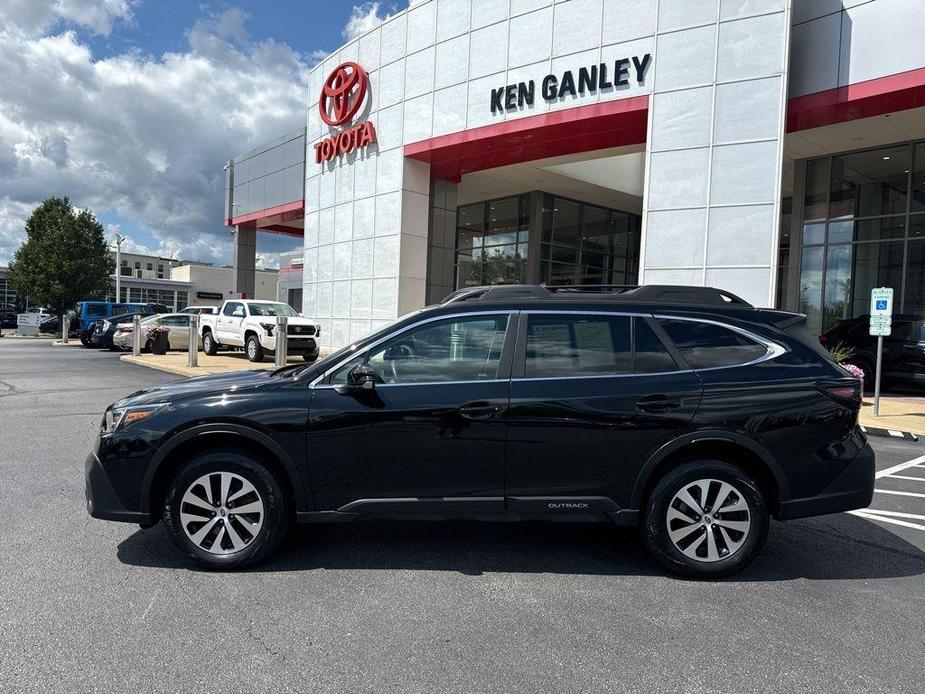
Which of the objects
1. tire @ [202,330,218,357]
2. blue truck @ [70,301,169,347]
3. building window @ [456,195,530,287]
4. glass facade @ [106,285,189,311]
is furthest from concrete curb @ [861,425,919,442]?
glass facade @ [106,285,189,311]

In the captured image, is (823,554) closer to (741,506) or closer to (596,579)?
(741,506)

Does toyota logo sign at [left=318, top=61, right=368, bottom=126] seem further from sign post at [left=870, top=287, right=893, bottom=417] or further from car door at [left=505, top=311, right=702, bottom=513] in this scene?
car door at [left=505, top=311, right=702, bottom=513]

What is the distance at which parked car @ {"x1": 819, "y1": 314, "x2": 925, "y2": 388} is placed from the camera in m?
13.6

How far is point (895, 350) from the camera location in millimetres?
13914

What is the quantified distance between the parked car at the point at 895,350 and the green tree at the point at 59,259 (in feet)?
149

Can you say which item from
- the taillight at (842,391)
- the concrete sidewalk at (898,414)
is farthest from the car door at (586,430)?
the concrete sidewalk at (898,414)

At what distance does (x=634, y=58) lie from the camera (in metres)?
14.2

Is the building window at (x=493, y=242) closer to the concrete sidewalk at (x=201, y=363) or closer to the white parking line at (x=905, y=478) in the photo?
the concrete sidewalk at (x=201, y=363)

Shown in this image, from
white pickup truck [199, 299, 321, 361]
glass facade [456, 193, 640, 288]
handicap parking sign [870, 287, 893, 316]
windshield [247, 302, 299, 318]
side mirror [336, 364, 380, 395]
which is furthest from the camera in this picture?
glass facade [456, 193, 640, 288]

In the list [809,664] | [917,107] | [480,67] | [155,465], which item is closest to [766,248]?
[917,107]

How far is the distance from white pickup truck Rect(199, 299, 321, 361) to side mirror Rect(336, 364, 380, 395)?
44.9 feet

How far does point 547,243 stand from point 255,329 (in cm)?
1215

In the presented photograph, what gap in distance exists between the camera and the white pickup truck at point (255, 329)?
17172mm

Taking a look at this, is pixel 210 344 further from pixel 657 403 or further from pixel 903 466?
pixel 657 403
